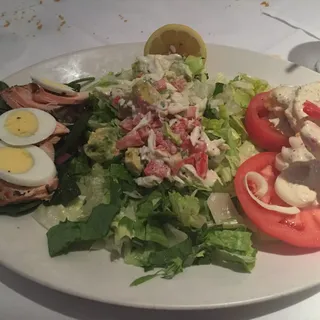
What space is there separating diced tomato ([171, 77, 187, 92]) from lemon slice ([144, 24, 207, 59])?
1.24 ft

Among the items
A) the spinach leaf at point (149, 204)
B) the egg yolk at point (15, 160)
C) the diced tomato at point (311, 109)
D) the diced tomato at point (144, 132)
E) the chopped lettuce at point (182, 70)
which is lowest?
the spinach leaf at point (149, 204)

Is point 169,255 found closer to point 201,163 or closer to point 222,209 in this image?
point 222,209

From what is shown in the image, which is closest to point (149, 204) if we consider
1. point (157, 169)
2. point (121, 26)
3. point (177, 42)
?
point (157, 169)

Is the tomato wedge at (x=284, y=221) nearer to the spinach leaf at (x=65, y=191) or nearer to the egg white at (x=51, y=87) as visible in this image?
the spinach leaf at (x=65, y=191)

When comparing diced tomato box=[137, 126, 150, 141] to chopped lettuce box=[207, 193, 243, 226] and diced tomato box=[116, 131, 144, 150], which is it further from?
chopped lettuce box=[207, 193, 243, 226]

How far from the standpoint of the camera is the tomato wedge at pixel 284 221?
196 centimetres

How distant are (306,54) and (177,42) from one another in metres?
1.03

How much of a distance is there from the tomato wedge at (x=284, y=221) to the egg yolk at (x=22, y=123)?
1.00 m

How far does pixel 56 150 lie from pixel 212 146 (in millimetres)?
777

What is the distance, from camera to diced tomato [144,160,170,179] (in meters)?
2.16

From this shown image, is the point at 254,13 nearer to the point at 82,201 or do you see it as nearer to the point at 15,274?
the point at 82,201

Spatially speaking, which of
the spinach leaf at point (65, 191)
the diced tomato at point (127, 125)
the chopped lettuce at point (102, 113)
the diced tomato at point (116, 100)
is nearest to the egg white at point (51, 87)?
the chopped lettuce at point (102, 113)

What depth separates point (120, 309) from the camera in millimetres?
1946

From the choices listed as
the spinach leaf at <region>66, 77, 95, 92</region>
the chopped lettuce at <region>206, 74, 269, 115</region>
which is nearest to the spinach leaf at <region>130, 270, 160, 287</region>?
the chopped lettuce at <region>206, 74, 269, 115</region>
